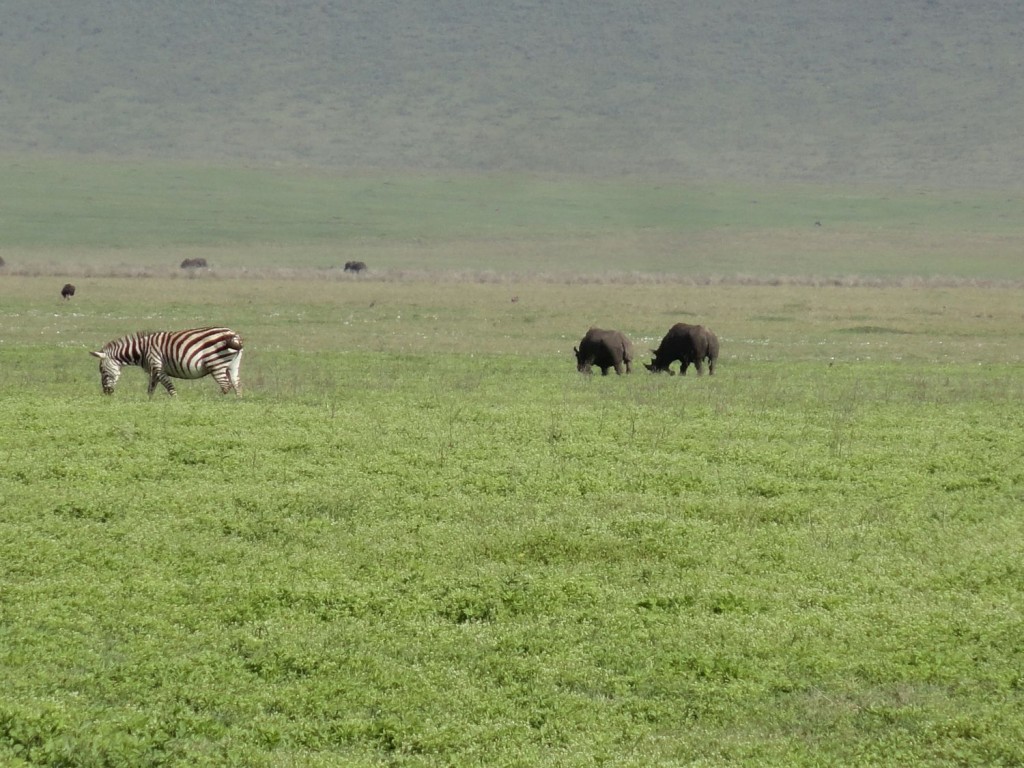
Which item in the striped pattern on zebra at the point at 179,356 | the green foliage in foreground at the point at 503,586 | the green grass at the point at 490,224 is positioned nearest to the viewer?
the green foliage in foreground at the point at 503,586

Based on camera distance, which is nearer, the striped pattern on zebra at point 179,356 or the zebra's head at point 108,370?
the striped pattern on zebra at point 179,356

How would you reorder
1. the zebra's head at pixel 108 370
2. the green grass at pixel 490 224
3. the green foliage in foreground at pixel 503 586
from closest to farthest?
the green foliage in foreground at pixel 503 586, the zebra's head at pixel 108 370, the green grass at pixel 490 224

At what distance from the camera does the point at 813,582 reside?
12.3 metres

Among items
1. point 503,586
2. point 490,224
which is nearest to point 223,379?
point 503,586

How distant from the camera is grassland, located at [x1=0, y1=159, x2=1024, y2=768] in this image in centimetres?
930

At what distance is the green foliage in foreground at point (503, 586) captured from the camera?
924 cm

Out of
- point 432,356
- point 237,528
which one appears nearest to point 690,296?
point 432,356

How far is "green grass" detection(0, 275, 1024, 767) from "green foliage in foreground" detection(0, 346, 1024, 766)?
4cm

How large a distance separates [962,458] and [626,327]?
2686 cm

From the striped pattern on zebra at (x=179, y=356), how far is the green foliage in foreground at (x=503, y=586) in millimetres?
2030

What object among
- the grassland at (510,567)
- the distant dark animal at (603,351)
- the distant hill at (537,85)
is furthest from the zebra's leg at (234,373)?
the distant hill at (537,85)

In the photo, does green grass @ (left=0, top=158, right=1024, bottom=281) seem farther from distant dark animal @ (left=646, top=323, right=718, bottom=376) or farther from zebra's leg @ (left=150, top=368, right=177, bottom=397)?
zebra's leg @ (left=150, top=368, right=177, bottom=397)

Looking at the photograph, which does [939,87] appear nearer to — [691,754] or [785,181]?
[785,181]

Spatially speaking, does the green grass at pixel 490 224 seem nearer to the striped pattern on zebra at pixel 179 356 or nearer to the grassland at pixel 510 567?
→ the striped pattern on zebra at pixel 179 356
